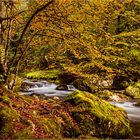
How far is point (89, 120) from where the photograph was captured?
376 inches

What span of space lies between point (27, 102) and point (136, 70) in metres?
15.5

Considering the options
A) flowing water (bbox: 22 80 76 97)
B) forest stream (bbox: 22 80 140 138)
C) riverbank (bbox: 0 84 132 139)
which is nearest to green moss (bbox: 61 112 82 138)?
riverbank (bbox: 0 84 132 139)

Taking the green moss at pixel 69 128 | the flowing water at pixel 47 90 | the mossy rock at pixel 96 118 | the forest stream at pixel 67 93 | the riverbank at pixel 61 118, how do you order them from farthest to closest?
the flowing water at pixel 47 90 → the forest stream at pixel 67 93 → the mossy rock at pixel 96 118 → the green moss at pixel 69 128 → the riverbank at pixel 61 118

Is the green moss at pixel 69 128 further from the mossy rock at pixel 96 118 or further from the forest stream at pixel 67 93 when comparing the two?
the forest stream at pixel 67 93

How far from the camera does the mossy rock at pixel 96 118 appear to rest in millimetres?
9508

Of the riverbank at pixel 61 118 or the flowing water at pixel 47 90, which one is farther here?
the flowing water at pixel 47 90

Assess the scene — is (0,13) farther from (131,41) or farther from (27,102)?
(131,41)

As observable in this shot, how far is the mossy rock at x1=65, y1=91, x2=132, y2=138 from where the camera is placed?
9.51 m

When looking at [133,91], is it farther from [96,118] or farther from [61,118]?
[61,118]

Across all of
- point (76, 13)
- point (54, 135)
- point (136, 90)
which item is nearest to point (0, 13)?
point (76, 13)

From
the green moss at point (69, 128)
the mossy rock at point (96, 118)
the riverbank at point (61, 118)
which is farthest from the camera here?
the mossy rock at point (96, 118)

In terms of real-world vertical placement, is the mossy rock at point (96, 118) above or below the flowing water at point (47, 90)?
above

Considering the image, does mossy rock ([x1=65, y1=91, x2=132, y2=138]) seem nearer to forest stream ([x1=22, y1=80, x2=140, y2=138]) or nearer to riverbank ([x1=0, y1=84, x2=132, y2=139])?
riverbank ([x1=0, y1=84, x2=132, y2=139])

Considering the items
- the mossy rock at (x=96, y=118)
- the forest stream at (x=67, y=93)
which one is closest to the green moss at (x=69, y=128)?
the mossy rock at (x=96, y=118)
